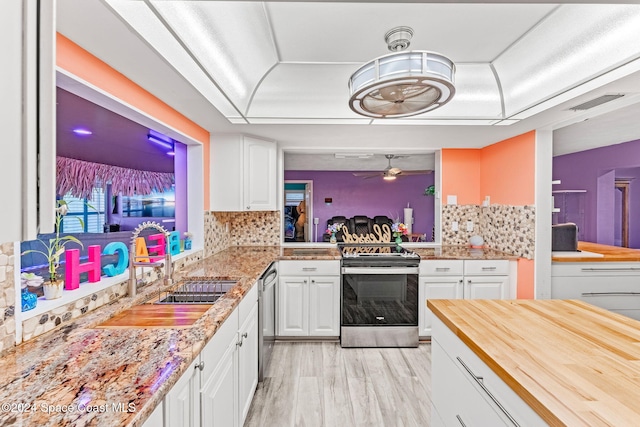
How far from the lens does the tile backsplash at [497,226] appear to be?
2.95m

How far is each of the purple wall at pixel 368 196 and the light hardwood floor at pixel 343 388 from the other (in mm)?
5605

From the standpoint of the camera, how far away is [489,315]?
1397 mm

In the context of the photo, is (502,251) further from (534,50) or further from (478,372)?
(478,372)

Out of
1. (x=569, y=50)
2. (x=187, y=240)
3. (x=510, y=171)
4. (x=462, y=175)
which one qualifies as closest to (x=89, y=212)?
(x=187, y=240)

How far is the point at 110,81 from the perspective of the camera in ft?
5.33

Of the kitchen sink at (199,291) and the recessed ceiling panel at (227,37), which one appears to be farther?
the kitchen sink at (199,291)

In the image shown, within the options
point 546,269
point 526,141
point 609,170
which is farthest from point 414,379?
point 609,170

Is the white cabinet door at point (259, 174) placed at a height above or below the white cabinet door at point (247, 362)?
above

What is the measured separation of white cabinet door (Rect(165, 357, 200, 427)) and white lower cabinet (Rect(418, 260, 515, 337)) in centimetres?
239

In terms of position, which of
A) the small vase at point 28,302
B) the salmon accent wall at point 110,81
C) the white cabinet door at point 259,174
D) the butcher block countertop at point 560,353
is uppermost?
the salmon accent wall at point 110,81

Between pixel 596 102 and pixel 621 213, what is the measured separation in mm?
3556

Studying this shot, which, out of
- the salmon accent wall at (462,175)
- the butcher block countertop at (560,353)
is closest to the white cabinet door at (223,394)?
the butcher block countertop at (560,353)

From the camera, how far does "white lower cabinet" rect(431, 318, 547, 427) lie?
0.95 meters

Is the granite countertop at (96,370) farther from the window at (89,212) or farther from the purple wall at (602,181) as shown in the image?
the purple wall at (602,181)
